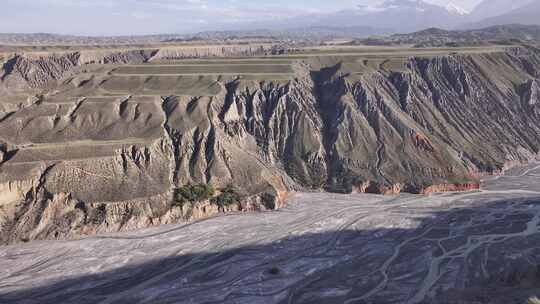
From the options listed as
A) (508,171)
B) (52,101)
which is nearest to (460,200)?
(508,171)

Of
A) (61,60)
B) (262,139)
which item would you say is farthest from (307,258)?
(61,60)

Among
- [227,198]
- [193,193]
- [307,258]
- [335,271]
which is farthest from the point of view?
[227,198]

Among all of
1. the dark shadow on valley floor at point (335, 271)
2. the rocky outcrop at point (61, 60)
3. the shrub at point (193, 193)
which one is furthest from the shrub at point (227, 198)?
the rocky outcrop at point (61, 60)

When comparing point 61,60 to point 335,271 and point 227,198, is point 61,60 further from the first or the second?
point 335,271

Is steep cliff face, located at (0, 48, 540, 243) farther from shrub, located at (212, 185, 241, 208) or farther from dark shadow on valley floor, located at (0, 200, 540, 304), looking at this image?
dark shadow on valley floor, located at (0, 200, 540, 304)

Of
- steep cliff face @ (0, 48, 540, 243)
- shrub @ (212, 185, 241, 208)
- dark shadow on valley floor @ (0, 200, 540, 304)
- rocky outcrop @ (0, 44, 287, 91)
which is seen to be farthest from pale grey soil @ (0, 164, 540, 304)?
rocky outcrop @ (0, 44, 287, 91)

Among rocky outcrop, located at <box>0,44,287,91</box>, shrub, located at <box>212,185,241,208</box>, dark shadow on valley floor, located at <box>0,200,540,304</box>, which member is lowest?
dark shadow on valley floor, located at <box>0,200,540,304</box>
